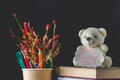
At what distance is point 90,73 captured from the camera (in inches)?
33.6

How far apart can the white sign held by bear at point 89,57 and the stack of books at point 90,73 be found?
6 cm

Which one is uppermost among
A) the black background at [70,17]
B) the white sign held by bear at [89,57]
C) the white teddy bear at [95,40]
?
the black background at [70,17]

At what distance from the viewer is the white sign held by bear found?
3.02 ft

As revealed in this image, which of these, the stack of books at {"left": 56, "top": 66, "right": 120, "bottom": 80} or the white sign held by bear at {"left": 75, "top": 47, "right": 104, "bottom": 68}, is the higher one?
the white sign held by bear at {"left": 75, "top": 47, "right": 104, "bottom": 68}

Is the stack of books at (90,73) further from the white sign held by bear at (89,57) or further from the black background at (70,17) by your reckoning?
the black background at (70,17)

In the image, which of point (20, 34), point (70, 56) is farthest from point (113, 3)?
point (20, 34)

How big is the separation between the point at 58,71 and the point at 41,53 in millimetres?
82

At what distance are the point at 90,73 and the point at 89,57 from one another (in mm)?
95

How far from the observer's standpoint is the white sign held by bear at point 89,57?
0.92m

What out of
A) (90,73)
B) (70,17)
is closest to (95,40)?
(90,73)

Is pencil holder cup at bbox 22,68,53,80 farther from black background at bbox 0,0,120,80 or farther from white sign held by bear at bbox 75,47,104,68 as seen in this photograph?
black background at bbox 0,0,120,80

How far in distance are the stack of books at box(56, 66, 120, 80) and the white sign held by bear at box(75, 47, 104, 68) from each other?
56 mm

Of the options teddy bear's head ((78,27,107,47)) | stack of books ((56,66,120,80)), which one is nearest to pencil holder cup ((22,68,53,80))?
stack of books ((56,66,120,80))

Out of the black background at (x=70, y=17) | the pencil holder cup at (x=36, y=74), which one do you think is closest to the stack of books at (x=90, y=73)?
the pencil holder cup at (x=36, y=74)
